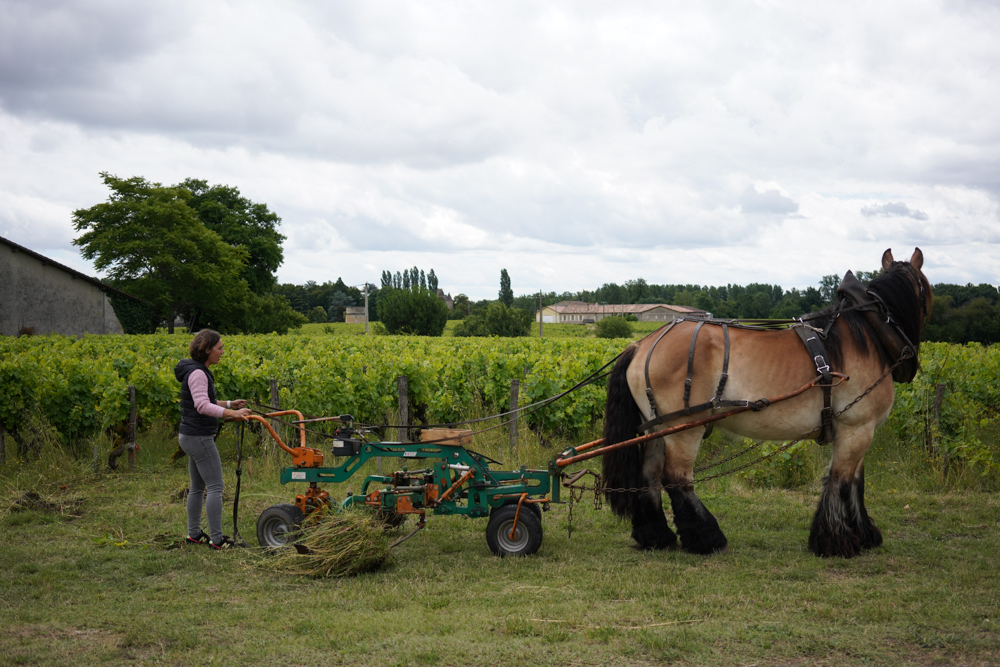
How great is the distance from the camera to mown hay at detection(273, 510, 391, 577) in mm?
5160

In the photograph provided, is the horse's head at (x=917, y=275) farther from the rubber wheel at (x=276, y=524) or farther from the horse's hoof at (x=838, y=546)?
the rubber wheel at (x=276, y=524)

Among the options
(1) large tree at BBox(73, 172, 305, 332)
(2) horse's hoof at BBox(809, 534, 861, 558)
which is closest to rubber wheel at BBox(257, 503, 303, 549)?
(2) horse's hoof at BBox(809, 534, 861, 558)

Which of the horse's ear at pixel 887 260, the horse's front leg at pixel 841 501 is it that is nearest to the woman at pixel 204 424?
the horse's front leg at pixel 841 501

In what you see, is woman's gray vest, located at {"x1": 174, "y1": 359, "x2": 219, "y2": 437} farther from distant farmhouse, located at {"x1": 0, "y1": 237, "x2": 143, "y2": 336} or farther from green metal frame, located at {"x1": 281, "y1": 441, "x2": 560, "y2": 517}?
distant farmhouse, located at {"x1": 0, "y1": 237, "x2": 143, "y2": 336}

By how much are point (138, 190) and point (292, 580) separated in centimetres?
4848

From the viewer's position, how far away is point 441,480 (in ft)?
18.4

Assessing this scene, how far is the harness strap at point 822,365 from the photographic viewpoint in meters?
5.30

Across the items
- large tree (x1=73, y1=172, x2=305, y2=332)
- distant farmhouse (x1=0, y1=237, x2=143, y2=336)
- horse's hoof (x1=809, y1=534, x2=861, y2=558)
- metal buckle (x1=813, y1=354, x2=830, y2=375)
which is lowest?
horse's hoof (x1=809, y1=534, x2=861, y2=558)

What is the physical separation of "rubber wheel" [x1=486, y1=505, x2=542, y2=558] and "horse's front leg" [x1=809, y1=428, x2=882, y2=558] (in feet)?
7.13

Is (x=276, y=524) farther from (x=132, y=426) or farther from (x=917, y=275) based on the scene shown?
(x=917, y=275)

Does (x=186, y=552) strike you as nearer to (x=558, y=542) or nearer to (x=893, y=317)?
(x=558, y=542)

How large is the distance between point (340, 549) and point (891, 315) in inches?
180

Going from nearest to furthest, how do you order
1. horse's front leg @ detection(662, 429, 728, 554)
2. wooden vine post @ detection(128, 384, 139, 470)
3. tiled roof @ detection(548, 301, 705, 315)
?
horse's front leg @ detection(662, 429, 728, 554) → wooden vine post @ detection(128, 384, 139, 470) → tiled roof @ detection(548, 301, 705, 315)

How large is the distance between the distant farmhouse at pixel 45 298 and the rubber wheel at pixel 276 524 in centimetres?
3052
